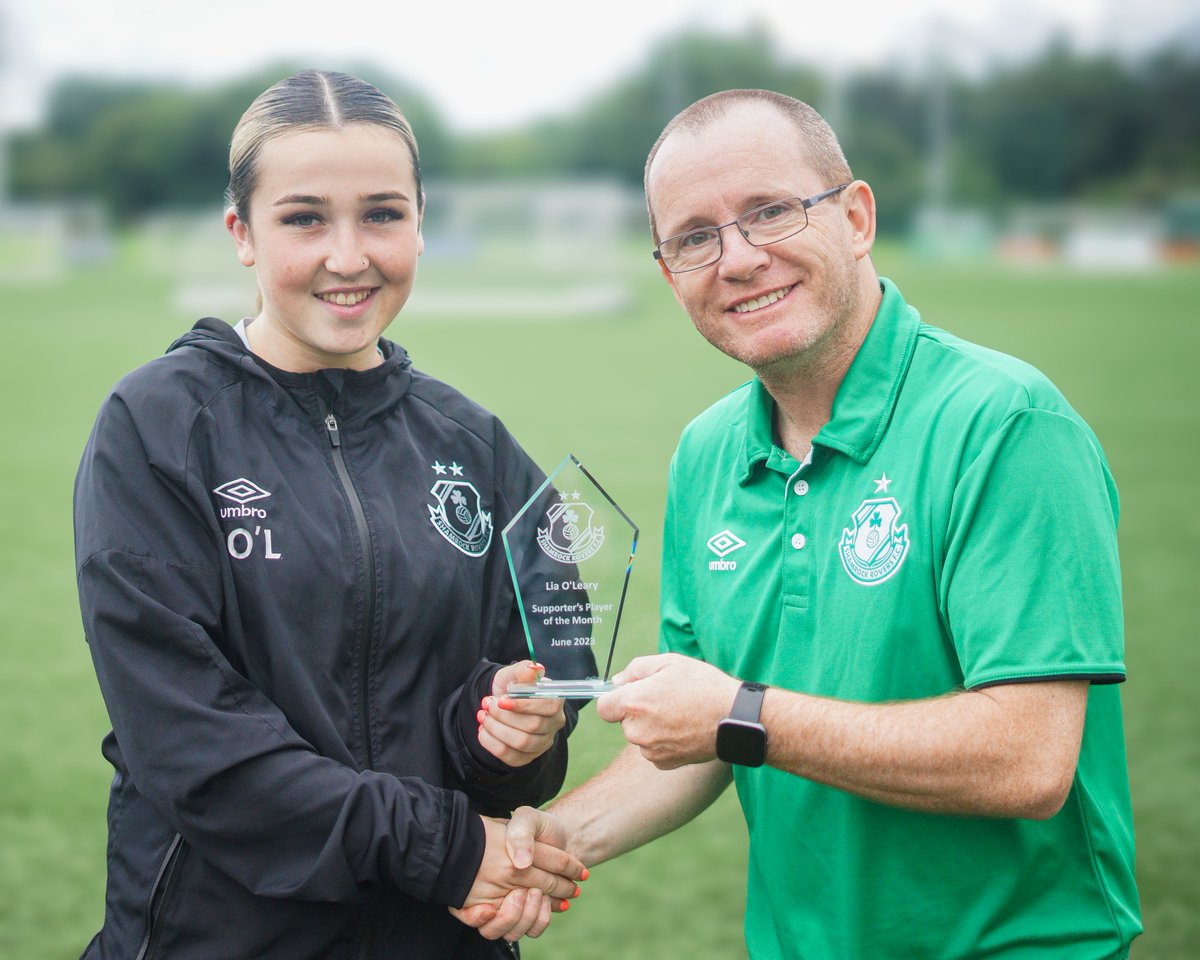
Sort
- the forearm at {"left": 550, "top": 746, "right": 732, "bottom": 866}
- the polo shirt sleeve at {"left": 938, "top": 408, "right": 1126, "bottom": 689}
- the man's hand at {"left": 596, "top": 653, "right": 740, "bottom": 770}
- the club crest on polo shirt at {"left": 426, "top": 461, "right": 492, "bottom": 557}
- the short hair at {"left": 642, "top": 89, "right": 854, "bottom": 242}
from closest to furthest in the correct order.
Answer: the polo shirt sleeve at {"left": 938, "top": 408, "right": 1126, "bottom": 689} → the man's hand at {"left": 596, "top": 653, "right": 740, "bottom": 770} → the club crest on polo shirt at {"left": 426, "top": 461, "right": 492, "bottom": 557} → the short hair at {"left": 642, "top": 89, "right": 854, "bottom": 242} → the forearm at {"left": 550, "top": 746, "right": 732, "bottom": 866}

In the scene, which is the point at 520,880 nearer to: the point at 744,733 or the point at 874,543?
the point at 744,733

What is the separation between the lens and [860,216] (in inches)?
101

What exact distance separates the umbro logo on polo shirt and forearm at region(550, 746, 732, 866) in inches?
16.4

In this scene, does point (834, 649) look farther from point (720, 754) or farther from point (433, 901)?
point (433, 901)

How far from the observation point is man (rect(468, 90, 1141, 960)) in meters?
2.04

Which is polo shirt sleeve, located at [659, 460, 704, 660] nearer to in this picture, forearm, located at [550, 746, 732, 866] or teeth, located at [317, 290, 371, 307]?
forearm, located at [550, 746, 732, 866]

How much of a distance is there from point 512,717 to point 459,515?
1.25ft

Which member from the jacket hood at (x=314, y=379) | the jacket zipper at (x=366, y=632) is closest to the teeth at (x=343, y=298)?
the jacket hood at (x=314, y=379)

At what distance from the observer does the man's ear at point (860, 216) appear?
8.32 feet

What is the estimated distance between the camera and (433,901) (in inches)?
88.4

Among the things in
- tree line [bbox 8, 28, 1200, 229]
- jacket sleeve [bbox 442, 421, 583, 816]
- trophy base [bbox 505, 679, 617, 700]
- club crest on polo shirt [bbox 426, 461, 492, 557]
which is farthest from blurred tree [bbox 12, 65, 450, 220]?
trophy base [bbox 505, 679, 617, 700]

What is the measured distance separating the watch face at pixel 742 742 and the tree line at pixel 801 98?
64.8 meters

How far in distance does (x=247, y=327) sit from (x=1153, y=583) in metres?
7.24

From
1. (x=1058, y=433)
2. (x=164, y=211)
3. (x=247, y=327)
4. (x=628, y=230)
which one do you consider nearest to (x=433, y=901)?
(x=247, y=327)
